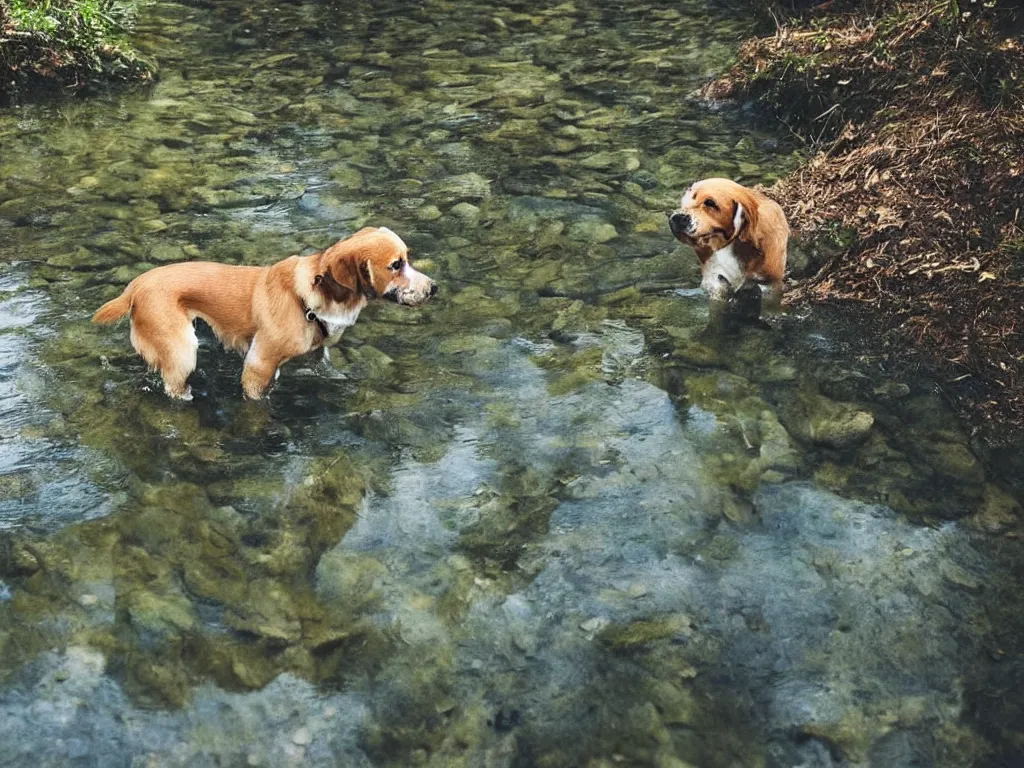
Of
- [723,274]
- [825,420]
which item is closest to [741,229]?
[723,274]

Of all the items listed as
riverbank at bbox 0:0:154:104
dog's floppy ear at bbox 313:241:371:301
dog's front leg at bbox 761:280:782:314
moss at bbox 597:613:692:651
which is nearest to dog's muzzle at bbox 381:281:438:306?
dog's floppy ear at bbox 313:241:371:301

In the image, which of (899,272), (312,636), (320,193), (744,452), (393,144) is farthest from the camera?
(393,144)

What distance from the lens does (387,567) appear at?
467cm

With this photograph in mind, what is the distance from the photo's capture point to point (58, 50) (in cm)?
984

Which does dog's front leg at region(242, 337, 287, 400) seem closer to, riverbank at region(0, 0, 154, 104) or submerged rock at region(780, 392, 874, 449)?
submerged rock at region(780, 392, 874, 449)

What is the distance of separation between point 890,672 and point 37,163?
7.31m

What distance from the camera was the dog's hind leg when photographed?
5293 mm

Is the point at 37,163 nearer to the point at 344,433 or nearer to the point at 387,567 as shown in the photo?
the point at 344,433

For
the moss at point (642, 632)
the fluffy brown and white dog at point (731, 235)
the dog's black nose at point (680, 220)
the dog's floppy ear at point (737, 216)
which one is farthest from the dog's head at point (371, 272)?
the moss at point (642, 632)

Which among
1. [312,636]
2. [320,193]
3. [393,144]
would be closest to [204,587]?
[312,636]

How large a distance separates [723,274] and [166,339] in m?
3.10

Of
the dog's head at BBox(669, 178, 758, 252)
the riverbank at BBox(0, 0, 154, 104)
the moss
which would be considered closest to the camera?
the moss

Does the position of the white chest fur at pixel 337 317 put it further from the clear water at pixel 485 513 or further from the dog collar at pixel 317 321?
the clear water at pixel 485 513

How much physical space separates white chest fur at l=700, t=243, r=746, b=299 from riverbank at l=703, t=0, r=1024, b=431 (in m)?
0.52
